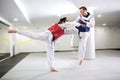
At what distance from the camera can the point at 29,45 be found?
15.6m

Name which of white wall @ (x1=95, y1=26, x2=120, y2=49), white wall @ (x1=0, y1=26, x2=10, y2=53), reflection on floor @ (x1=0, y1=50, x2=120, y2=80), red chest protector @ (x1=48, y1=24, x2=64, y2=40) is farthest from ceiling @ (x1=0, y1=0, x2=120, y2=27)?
white wall @ (x1=95, y1=26, x2=120, y2=49)

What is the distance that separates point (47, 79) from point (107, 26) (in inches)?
572

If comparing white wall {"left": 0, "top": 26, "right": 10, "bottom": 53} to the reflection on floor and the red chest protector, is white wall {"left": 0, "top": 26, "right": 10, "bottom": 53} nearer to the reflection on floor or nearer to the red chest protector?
the reflection on floor

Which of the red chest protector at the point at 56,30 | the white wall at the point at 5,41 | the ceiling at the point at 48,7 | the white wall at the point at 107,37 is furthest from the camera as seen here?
the white wall at the point at 107,37

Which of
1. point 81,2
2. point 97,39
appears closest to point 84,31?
point 81,2

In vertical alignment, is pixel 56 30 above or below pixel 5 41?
above

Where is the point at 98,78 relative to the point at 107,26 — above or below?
below

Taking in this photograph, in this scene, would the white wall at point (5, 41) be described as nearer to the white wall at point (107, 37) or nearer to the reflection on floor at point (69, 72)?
the reflection on floor at point (69, 72)

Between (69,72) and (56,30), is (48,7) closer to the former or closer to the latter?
(56,30)

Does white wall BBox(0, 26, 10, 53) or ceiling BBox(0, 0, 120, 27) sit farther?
white wall BBox(0, 26, 10, 53)

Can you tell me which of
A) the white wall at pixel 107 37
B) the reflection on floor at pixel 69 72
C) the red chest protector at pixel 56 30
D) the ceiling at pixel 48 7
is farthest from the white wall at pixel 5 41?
the white wall at pixel 107 37

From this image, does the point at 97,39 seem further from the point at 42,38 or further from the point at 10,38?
the point at 42,38

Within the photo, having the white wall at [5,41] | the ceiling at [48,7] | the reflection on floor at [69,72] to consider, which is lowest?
the reflection on floor at [69,72]

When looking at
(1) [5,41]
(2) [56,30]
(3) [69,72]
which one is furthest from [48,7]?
(1) [5,41]
